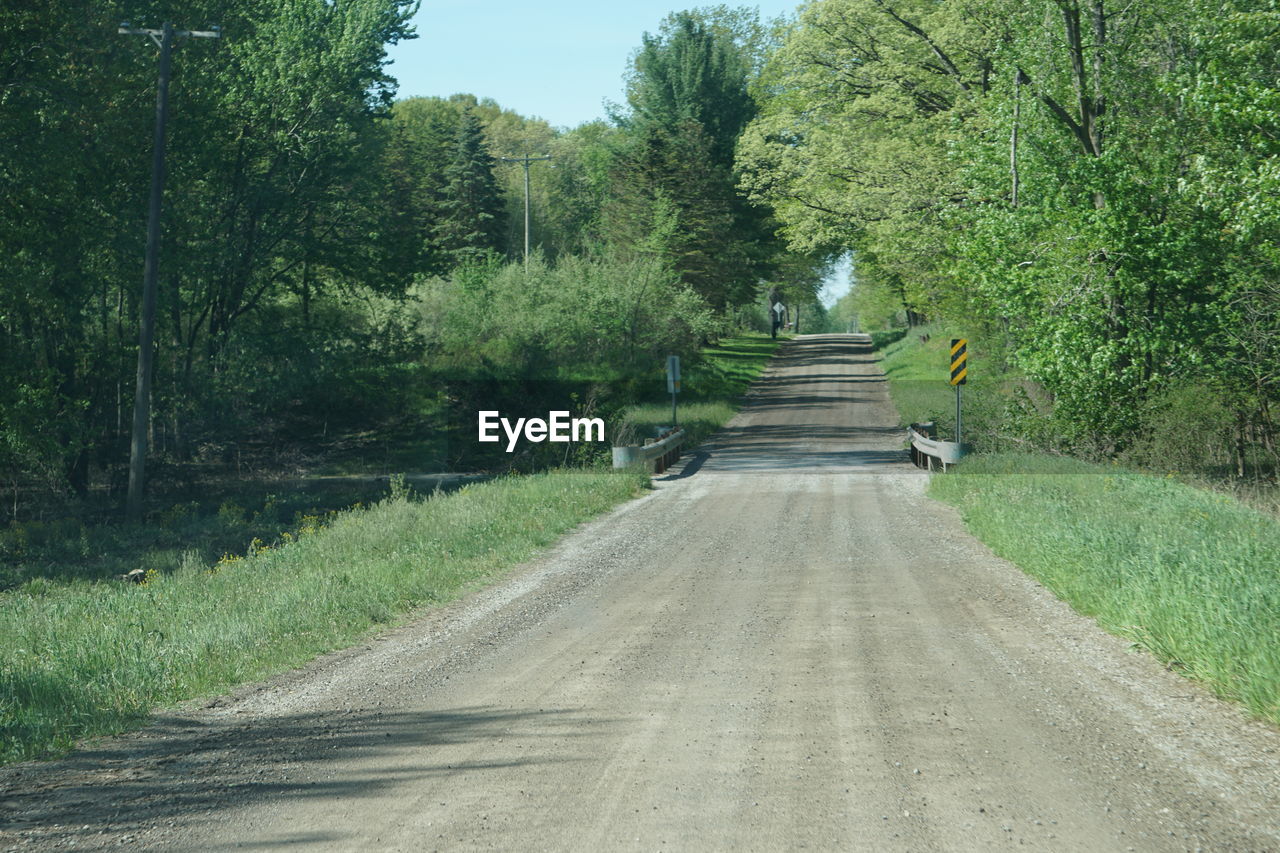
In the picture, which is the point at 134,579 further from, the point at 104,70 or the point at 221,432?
the point at 221,432

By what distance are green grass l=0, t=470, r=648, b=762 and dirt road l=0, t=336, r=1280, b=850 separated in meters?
0.51

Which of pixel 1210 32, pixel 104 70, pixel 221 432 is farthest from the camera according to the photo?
pixel 221 432

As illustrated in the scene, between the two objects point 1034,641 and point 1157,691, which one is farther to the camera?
point 1034,641

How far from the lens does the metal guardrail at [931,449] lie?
23.6 meters

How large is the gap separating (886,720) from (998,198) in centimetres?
2143

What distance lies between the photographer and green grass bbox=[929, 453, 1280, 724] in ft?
25.7

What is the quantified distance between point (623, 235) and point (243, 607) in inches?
1737

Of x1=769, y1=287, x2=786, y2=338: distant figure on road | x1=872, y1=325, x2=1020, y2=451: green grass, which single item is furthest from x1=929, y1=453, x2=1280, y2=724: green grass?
x1=769, y1=287, x2=786, y2=338: distant figure on road

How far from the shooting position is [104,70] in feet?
84.5

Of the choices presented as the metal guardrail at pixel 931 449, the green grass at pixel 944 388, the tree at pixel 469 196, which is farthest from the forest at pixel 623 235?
the tree at pixel 469 196

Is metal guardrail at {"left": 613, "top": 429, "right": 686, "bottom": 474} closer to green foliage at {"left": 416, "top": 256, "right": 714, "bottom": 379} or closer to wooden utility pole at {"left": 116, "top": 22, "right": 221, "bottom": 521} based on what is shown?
wooden utility pole at {"left": 116, "top": 22, "right": 221, "bottom": 521}

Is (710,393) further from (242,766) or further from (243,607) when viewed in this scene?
(242,766)

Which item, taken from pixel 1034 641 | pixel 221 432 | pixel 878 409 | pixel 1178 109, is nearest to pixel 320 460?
pixel 221 432

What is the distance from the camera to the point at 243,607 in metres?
11.8
